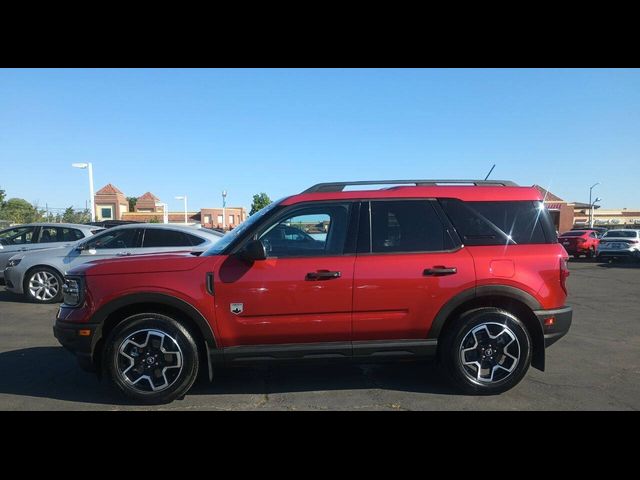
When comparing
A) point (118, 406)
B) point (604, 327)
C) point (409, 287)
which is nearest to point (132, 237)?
point (118, 406)

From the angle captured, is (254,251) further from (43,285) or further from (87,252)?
(43,285)

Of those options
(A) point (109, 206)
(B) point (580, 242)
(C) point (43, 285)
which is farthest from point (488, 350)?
(A) point (109, 206)

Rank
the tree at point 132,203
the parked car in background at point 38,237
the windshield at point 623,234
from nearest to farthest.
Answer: the parked car in background at point 38,237 → the windshield at point 623,234 → the tree at point 132,203

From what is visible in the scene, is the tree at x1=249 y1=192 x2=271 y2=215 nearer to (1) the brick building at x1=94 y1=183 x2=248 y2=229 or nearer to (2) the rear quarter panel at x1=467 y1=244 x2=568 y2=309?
(1) the brick building at x1=94 y1=183 x2=248 y2=229

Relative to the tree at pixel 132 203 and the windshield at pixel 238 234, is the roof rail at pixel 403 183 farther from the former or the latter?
the tree at pixel 132 203

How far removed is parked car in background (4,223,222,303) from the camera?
8.20m

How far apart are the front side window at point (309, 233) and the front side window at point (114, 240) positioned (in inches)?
211

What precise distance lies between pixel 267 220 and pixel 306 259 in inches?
21.6

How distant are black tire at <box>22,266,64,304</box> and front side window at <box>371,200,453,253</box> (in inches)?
293

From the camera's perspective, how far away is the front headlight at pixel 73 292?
12.6ft

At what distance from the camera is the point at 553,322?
4004 millimetres

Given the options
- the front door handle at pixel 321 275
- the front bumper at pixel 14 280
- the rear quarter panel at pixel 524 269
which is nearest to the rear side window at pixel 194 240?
the front bumper at pixel 14 280

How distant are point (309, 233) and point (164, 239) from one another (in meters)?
5.15
